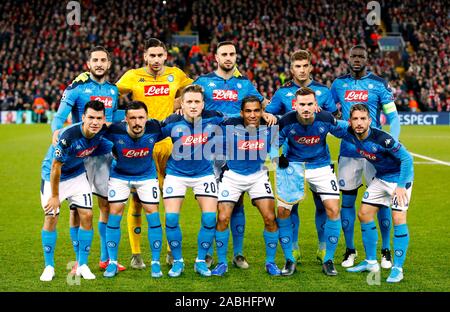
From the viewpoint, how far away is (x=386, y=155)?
23.4 ft

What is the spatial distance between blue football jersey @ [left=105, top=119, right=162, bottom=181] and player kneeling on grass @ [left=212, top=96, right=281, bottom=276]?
2.53ft

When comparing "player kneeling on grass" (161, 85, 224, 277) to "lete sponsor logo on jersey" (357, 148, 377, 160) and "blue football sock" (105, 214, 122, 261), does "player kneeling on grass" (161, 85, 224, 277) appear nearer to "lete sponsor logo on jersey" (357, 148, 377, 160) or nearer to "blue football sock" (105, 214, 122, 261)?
"blue football sock" (105, 214, 122, 261)

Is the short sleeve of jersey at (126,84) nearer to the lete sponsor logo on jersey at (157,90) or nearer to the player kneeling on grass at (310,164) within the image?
the lete sponsor logo on jersey at (157,90)

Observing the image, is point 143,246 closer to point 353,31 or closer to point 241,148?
point 241,148

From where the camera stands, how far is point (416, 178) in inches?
571

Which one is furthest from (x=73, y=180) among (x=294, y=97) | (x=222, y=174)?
(x=294, y=97)

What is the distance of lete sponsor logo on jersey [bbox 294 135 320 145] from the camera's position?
734 centimetres

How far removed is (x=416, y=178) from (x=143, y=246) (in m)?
7.72

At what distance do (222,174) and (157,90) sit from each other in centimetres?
133

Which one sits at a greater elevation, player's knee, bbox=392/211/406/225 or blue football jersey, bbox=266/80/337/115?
blue football jersey, bbox=266/80/337/115

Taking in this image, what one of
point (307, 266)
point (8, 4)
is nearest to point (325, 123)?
point (307, 266)

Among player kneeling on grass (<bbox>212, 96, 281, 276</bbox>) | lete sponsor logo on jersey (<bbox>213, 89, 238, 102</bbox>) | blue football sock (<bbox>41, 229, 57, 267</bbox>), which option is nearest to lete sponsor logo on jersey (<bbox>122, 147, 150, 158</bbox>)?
player kneeling on grass (<bbox>212, 96, 281, 276</bbox>)

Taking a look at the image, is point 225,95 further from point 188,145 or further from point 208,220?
point 208,220

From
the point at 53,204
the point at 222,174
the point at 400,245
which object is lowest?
the point at 400,245
